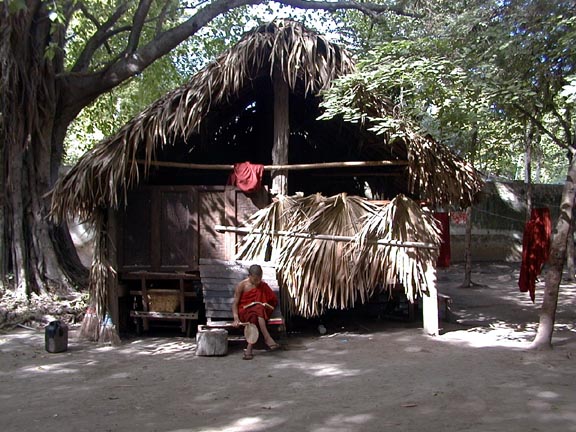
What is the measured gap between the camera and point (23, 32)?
9.32 m

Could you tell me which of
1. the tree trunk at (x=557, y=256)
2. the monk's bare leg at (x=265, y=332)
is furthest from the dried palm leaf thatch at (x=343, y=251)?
the tree trunk at (x=557, y=256)

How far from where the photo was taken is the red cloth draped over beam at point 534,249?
8453 mm

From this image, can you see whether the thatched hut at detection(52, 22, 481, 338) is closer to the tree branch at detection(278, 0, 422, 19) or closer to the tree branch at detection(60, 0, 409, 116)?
the tree branch at detection(60, 0, 409, 116)

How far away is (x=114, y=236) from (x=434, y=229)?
4.26 metres

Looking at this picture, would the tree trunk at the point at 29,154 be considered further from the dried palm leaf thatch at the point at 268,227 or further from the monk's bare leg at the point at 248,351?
the monk's bare leg at the point at 248,351

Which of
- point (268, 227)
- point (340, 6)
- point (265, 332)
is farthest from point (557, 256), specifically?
point (340, 6)

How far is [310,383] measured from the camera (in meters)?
5.64

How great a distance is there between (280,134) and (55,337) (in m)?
3.99

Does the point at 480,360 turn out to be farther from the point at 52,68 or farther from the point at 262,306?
the point at 52,68

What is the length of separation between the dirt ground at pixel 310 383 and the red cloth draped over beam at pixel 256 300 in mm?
443

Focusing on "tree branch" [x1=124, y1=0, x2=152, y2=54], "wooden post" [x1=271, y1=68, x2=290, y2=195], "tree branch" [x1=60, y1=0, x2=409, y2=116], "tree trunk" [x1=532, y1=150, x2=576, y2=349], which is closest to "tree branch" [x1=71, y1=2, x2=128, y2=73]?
"tree branch" [x1=60, y1=0, x2=409, y2=116]

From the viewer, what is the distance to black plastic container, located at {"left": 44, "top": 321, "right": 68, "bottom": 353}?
7.05m

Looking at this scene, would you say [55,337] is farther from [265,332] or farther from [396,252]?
[396,252]

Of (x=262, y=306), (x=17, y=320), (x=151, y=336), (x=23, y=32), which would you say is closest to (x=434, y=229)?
(x=262, y=306)
